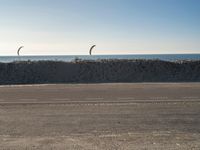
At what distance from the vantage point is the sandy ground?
9.20 meters

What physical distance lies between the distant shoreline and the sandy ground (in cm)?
1432

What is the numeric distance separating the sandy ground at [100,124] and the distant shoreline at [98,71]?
14.3 m

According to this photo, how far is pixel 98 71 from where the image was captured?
33344mm

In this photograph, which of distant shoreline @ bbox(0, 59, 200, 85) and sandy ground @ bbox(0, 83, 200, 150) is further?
distant shoreline @ bbox(0, 59, 200, 85)

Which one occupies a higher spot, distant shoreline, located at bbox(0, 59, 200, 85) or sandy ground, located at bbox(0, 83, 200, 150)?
sandy ground, located at bbox(0, 83, 200, 150)

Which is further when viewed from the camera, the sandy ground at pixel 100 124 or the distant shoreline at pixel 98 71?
the distant shoreline at pixel 98 71

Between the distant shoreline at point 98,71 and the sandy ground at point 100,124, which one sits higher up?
the sandy ground at point 100,124

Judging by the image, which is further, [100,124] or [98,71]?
[98,71]

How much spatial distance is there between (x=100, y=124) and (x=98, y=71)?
71.3 feet

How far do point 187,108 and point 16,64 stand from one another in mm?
21306

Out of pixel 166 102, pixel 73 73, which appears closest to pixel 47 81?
pixel 73 73

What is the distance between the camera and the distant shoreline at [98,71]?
3216 cm

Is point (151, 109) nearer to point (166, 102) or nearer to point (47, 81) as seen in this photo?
point (166, 102)

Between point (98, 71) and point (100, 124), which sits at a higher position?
point (100, 124)
